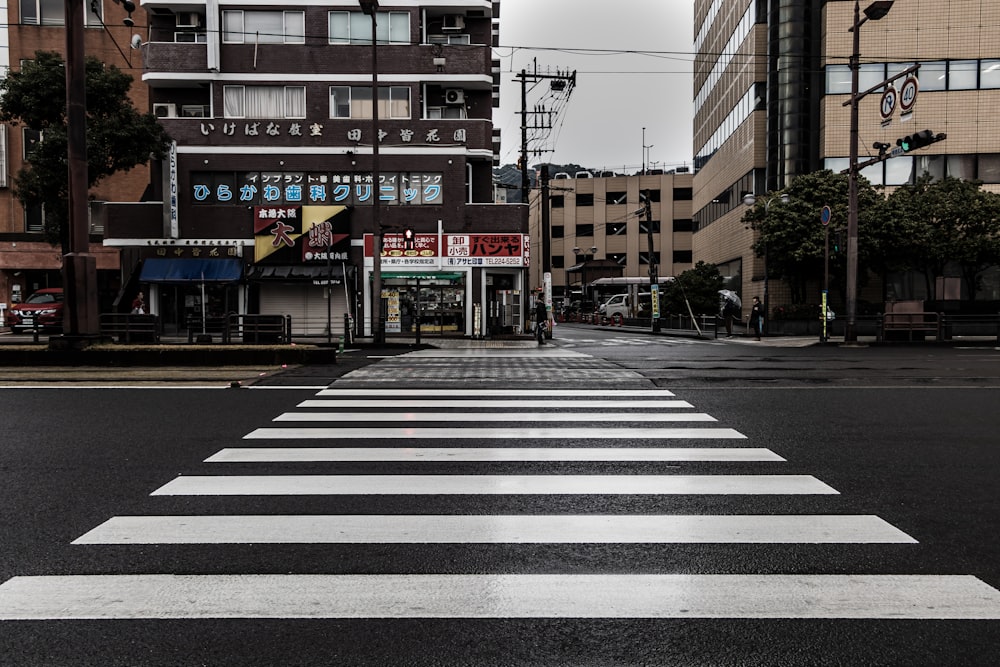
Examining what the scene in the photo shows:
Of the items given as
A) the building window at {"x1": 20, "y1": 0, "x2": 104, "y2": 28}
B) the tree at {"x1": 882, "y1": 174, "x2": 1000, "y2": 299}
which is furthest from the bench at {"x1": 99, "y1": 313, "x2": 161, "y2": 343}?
the tree at {"x1": 882, "y1": 174, "x2": 1000, "y2": 299}

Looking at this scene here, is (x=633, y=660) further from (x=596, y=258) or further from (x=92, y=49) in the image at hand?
(x=596, y=258)

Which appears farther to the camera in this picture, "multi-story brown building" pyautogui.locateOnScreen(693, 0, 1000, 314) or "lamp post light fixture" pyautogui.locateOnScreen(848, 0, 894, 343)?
"multi-story brown building" pyautogui.locateOnScreen(693, 0, 1000, 314)

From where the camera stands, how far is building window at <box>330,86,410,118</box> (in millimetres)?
30797

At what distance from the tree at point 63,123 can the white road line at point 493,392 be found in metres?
22.2

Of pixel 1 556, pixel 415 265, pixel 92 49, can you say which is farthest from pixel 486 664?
pixel 92 49

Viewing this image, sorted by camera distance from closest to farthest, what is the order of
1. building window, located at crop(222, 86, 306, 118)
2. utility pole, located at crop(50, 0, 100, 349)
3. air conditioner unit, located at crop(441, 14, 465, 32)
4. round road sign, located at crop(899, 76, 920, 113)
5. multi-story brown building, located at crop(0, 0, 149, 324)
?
utility pole, located at crop(50, 0, 100, 349), round road sign, located at crop(899, 76, 920, 113), building window, located at crop(222, 86, 306, 118), air conditioner unit, located at crop(441, 14, 465, 32), multi-story brown building, located at crop(0, 0, 149, 324)

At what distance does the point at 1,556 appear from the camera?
168 inches

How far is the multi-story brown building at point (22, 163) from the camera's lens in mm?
38125

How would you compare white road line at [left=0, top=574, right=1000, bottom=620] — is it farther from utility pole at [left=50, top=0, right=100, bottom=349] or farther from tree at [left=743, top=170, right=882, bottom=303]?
tree at [left=743, top=170, right=882, bottom=303]

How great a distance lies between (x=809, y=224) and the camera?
32.9 metres

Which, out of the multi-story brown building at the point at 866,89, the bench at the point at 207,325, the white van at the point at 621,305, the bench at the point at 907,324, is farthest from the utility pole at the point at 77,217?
the white van at the point at 621,305

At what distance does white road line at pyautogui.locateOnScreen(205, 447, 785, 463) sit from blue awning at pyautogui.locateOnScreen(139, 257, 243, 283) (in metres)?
24.3

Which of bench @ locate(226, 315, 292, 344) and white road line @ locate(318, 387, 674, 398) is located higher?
bench @ locate(226, 315, 292, 344)

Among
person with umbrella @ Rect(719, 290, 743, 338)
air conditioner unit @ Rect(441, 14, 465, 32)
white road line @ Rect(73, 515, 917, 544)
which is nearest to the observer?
white road line @ Rect(73, 515, 917, 544)
